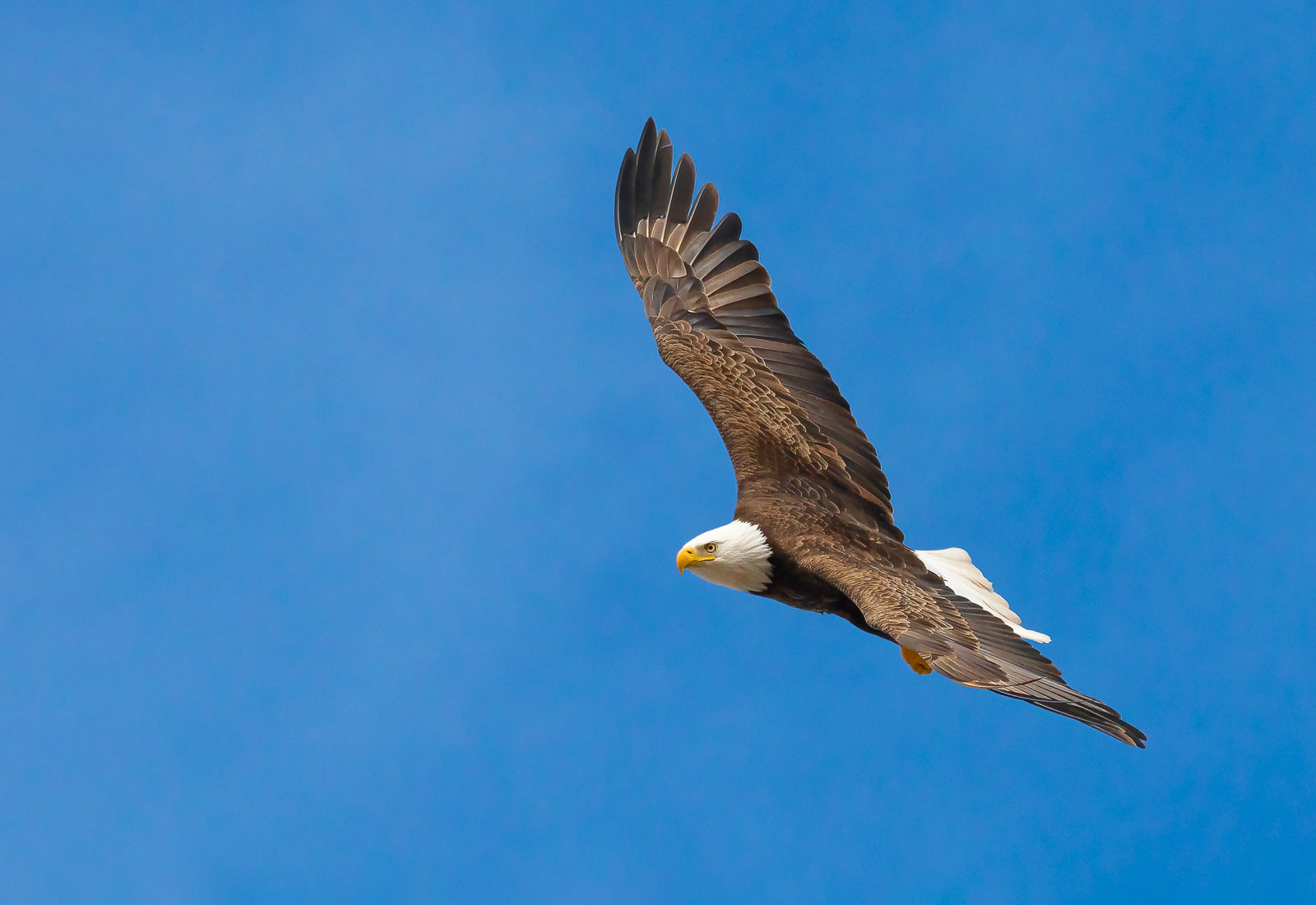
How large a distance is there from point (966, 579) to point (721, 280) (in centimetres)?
288

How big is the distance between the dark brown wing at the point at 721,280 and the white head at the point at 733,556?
0.80 metres

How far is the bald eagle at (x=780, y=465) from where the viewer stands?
9.50 m

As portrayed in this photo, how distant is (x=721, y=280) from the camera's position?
12297 millimetres

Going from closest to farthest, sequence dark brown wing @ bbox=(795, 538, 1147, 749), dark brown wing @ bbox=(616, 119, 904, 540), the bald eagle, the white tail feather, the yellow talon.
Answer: dark brown wing @ bbox=(795, 538, 1147, 749) < the bald eagle < the yellow talon < the white tail feather < dark brown wing @ bbox=(616, 119, 904, 540)

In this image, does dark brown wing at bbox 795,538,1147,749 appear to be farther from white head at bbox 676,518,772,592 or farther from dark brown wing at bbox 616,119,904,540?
dark brown wing at bbox 616,119,904,540

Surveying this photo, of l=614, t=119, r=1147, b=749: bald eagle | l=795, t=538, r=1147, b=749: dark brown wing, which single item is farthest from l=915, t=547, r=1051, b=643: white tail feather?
l=795, t=538, r=1147, b=749: dark brown wing

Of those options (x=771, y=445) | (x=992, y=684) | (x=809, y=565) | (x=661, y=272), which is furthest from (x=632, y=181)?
(x=992, y=684)

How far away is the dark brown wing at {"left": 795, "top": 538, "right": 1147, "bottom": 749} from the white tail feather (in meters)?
0.46

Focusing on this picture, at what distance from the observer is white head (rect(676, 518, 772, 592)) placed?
1072 cm

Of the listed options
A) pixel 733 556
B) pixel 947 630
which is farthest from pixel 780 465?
pixel 947 630

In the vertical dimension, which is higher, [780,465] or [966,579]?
[780,465]

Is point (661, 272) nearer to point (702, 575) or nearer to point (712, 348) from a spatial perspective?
point (712, 348)

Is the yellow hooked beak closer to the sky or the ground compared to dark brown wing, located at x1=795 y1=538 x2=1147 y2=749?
closer to the sky

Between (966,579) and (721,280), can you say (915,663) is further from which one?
(721,280)
